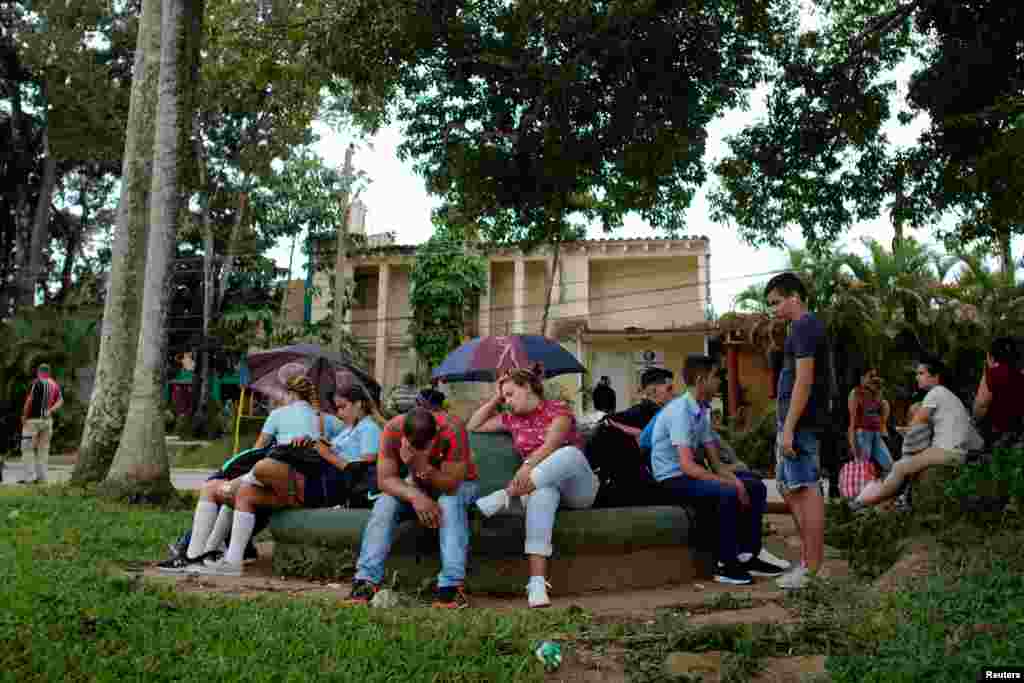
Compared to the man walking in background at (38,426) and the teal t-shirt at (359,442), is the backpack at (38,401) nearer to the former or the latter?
the man walking in background at (38,426)

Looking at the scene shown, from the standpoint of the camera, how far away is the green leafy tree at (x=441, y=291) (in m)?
28.8

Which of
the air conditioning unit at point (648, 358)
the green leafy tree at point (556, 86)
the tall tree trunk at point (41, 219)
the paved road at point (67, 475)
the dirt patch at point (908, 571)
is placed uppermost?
the tall tree trunk at point (41, 219)

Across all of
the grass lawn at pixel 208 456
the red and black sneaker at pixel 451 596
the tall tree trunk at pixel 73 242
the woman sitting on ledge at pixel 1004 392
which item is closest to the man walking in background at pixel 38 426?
the grass lawn at pixel 208 456

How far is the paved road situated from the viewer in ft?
49.9

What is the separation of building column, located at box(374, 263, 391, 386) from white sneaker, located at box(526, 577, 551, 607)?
85.3 feet

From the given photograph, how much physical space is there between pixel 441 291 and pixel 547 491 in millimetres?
23661

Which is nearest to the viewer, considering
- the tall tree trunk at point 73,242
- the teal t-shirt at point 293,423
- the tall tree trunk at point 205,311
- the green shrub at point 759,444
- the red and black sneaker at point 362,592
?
the red and black sneaker at point 362,592

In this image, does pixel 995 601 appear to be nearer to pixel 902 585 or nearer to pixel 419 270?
pixel 902 585

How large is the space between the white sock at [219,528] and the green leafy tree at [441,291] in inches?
875

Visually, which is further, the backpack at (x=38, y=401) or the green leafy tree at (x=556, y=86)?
A: the backpack at (x=38, y=401)

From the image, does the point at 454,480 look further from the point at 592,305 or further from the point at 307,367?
the point at 592,305

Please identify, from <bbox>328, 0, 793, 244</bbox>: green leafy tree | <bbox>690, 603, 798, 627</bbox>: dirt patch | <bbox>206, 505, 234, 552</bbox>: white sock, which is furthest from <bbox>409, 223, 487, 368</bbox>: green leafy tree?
<bbox>690, 603, 798, 627</bbox>: dirt patch

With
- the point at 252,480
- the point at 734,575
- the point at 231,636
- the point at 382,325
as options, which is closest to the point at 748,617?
the point at 734,575

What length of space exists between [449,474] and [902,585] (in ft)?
8.52
